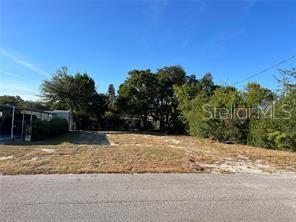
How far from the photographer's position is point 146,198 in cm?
441

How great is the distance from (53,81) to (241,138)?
2125 centimetres

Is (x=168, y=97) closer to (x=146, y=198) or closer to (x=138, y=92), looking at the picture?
(x=138, y=92)

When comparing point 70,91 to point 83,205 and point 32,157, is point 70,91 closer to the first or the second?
point 32,157

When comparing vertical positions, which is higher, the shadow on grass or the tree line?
the tree line

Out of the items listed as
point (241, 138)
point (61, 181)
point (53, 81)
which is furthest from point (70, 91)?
point (61, 181)

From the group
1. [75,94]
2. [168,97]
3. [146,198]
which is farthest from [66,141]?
[168,97]

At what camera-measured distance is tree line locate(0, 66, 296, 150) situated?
52.4 ft

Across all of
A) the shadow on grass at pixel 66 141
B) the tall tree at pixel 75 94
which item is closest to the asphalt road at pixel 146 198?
the shadow on grass at pixel 66 141

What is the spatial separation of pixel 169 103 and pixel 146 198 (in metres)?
28.2

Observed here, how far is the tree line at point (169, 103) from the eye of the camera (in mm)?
15977

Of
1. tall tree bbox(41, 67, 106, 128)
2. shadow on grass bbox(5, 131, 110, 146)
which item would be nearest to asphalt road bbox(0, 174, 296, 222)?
shadow on grass bbox(5, 131, 110, 146)

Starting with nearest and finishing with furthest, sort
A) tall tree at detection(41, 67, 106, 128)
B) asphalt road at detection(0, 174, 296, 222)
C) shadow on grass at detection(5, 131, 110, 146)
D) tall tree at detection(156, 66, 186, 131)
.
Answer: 1. asphalt road at detection(0, 174, 296, 222)
2. shadow on grass at detection(5, 131, 110, 146)
3. tall tree at detection(41, 67, 106, 128)
4. tall tree at detection(156, 66, 186, 131)

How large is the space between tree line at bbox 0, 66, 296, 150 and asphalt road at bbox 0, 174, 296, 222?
9824 mm

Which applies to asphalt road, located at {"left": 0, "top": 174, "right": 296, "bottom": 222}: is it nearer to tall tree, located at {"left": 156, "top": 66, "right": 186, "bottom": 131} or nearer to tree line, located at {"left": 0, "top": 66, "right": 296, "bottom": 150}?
tree line, located at {"left": 0, "top": 66, "right": 296, "bottom": 150}
